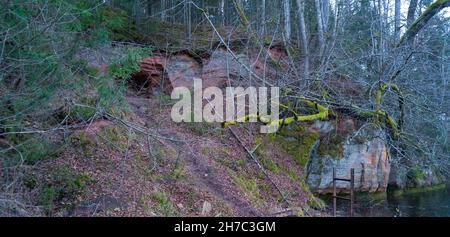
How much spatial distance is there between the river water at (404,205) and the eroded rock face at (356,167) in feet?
1.35

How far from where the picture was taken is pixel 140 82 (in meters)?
11.7

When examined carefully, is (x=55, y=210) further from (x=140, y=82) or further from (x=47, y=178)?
(x=140, y=82)

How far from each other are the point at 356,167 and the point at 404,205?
202 cm

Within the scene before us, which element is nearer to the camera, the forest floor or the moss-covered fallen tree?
the forest floor

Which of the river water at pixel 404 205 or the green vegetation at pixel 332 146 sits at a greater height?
the green vegetation at pixel 332 146

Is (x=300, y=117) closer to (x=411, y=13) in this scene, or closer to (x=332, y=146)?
(x=332, y=146)

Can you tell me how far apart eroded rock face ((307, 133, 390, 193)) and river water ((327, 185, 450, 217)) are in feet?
1.35

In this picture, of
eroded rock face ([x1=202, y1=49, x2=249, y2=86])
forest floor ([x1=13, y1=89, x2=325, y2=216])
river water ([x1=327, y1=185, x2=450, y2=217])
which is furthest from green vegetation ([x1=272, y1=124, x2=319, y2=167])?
eroded rock face ([x1=202, y1=49, x2=249, y2=86])

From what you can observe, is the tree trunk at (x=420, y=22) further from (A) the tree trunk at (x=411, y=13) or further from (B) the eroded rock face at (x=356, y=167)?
(B) the eroded rock face at (x=356, y=167)

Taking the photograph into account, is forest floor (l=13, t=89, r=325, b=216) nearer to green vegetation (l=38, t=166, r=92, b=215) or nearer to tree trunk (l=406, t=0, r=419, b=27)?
green vegetation (l=38, t=166, r=92, b=215)

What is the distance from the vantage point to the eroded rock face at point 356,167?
409 inches

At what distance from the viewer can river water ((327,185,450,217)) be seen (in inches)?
383

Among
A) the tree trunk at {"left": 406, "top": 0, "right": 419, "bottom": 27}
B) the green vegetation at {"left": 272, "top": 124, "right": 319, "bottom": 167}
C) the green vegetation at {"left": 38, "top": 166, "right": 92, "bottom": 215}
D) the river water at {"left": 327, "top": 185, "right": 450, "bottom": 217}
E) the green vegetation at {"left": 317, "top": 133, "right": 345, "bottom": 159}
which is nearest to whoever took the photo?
the green vegetation at {"left": 38, "top": 166, "right": 92, "bottom": 215}

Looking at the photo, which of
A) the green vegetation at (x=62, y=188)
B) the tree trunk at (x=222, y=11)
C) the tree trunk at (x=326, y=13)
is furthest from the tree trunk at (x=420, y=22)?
the green vegetation at (x=62, y=188)
